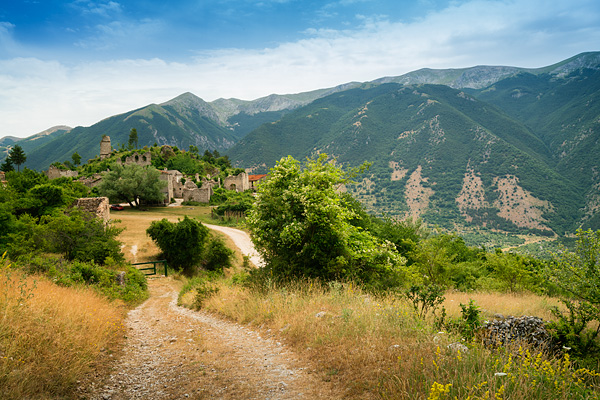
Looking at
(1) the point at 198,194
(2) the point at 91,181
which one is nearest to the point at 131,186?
(1) the point at 198,194

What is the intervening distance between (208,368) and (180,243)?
19.9 m

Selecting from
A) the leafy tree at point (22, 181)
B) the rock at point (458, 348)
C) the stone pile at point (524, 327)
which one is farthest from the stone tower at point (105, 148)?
the rock at point (458, 348)

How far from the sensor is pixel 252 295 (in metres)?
8.74

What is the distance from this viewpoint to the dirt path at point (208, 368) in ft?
13.1

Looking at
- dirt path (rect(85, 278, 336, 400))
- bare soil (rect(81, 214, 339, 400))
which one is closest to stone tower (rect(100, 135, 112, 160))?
bare soil (rect(81, 214, 339, 400))

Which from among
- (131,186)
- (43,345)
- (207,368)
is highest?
(131,186)

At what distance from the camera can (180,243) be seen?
76.5ft

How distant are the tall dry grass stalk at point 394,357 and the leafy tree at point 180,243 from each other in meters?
16.8

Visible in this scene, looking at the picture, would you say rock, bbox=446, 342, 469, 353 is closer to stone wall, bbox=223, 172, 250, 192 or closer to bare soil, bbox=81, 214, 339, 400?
bare soil, bbox=81, 214, 339, 400

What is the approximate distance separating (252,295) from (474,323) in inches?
209

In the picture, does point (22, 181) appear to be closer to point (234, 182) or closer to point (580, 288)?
point (580, 288)

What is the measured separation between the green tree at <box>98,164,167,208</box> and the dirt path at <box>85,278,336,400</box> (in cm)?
4534

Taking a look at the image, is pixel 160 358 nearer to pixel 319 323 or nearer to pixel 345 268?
pixel 319 323

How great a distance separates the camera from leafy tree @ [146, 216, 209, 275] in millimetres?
23234
